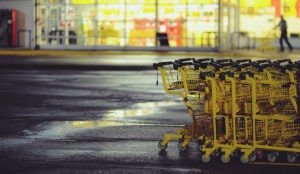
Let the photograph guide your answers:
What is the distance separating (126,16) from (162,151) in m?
26.7

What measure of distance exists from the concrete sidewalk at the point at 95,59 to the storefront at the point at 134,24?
141 inches

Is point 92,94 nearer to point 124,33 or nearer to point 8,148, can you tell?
point 8,148

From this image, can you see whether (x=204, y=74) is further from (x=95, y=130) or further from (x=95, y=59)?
(x=95, y=59)

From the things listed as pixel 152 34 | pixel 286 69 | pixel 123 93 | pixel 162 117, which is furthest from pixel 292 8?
pixel 286 69

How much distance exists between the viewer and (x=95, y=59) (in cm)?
2753

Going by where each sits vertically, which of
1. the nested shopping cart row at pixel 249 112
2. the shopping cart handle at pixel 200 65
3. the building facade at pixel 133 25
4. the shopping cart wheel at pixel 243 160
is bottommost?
the shopping cart wheel at pixel 243 160

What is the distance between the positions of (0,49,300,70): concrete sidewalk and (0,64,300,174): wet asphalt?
662 centimetres

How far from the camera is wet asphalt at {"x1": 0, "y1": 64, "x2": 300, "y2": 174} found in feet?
22.3

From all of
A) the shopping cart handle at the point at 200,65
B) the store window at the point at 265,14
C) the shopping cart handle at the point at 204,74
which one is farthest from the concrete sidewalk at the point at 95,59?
the shopping cart handle at the point at 204,74

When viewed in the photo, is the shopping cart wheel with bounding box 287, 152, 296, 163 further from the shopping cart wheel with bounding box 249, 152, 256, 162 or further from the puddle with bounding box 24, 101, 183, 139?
the puddle with bounding box 24, 101, 183, 139

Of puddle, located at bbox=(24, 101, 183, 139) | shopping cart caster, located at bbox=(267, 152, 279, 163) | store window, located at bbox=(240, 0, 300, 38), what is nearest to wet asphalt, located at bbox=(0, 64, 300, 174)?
puddle, located at bbox=(24, 101, 183, 139)

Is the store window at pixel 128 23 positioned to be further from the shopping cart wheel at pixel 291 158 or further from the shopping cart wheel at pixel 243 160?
the shopping cart wheel at pixel 243 160

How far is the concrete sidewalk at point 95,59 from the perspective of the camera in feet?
78.1

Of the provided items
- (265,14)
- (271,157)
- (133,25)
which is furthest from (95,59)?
(271,157)
